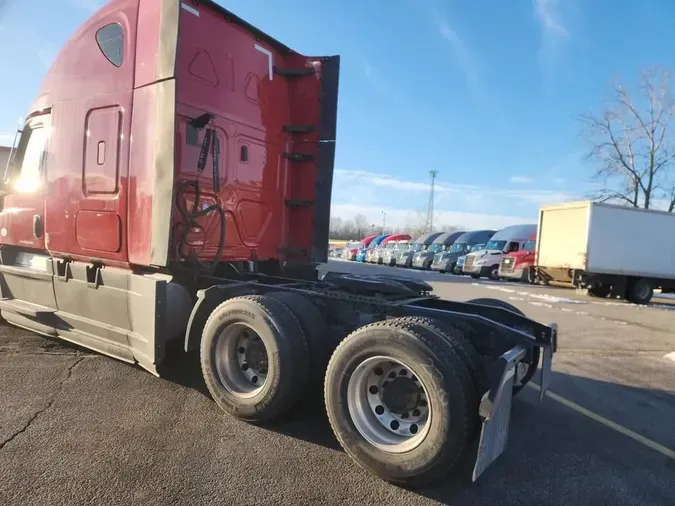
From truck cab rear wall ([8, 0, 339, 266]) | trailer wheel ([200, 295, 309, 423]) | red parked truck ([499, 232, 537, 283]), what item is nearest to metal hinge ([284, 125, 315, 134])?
truck cab rear wall ([8, 0, 339, 266])

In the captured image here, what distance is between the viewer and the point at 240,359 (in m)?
4.25

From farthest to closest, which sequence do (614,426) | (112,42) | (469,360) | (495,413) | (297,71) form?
(297,71) → (112,42) → (614,426) → (469,360) → (495,413)

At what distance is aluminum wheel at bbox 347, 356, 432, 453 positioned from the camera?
330 cm

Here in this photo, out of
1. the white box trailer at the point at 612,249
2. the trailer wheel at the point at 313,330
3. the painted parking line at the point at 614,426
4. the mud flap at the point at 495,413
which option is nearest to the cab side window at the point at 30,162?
the trailer wheel at the point at 313,330

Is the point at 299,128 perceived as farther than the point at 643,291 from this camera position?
No

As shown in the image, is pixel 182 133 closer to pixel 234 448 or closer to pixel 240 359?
pixel 240 359

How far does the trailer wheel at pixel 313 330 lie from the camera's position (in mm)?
3928

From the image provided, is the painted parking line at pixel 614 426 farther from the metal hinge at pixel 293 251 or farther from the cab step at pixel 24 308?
the cab step at pixel 24 308

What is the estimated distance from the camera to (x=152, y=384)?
480 centimetres

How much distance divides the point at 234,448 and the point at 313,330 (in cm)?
108

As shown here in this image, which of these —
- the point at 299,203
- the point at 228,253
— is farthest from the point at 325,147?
the point at 228,253

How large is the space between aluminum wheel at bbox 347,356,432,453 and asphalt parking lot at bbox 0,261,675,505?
298mm

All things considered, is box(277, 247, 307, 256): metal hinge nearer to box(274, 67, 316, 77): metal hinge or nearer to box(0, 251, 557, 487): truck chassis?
box(0, 251, 557, 487): truck chassis

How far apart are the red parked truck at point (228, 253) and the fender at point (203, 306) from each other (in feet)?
0.04
